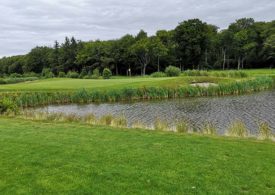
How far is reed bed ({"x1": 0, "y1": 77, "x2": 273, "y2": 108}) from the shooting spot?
28844 millimetres

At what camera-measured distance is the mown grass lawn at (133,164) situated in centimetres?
553

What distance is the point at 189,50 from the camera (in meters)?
69.8

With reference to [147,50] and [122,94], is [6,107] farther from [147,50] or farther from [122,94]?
[147,50]

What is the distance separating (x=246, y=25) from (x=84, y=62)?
4237cm

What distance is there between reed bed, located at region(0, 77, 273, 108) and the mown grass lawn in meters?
19.7

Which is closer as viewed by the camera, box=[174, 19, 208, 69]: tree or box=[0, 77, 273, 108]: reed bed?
box=[0, 77, 273, 108]: reed bed

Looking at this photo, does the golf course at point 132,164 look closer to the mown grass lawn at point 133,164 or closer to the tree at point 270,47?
the mown grass lawn at point 133,164

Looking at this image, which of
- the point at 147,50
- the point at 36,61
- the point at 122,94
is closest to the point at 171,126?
A: the point at 122,94

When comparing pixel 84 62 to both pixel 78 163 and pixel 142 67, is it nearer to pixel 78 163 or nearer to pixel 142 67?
pixel 142 67

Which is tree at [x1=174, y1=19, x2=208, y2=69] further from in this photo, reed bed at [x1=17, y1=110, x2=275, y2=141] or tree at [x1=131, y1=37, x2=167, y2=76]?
reed bed at [x1=17, y1=110, x2=275, y2=141]

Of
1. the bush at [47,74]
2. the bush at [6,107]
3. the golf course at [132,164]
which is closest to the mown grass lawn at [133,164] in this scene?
the golf course at [132,164]

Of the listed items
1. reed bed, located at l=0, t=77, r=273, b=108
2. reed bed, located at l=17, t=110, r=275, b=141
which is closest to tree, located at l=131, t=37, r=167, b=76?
reed bed, located at l=0, t=77, r=273, b=108

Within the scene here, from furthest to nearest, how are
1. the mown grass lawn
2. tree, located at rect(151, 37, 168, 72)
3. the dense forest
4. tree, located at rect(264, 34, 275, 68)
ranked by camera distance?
1. the dense forest
2. tree, located at rect(151, 37, 168, 72)
3. tree, located at rect(264, 34, 275, 68)
4. the mown grass lawn

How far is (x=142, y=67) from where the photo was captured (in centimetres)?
7112
